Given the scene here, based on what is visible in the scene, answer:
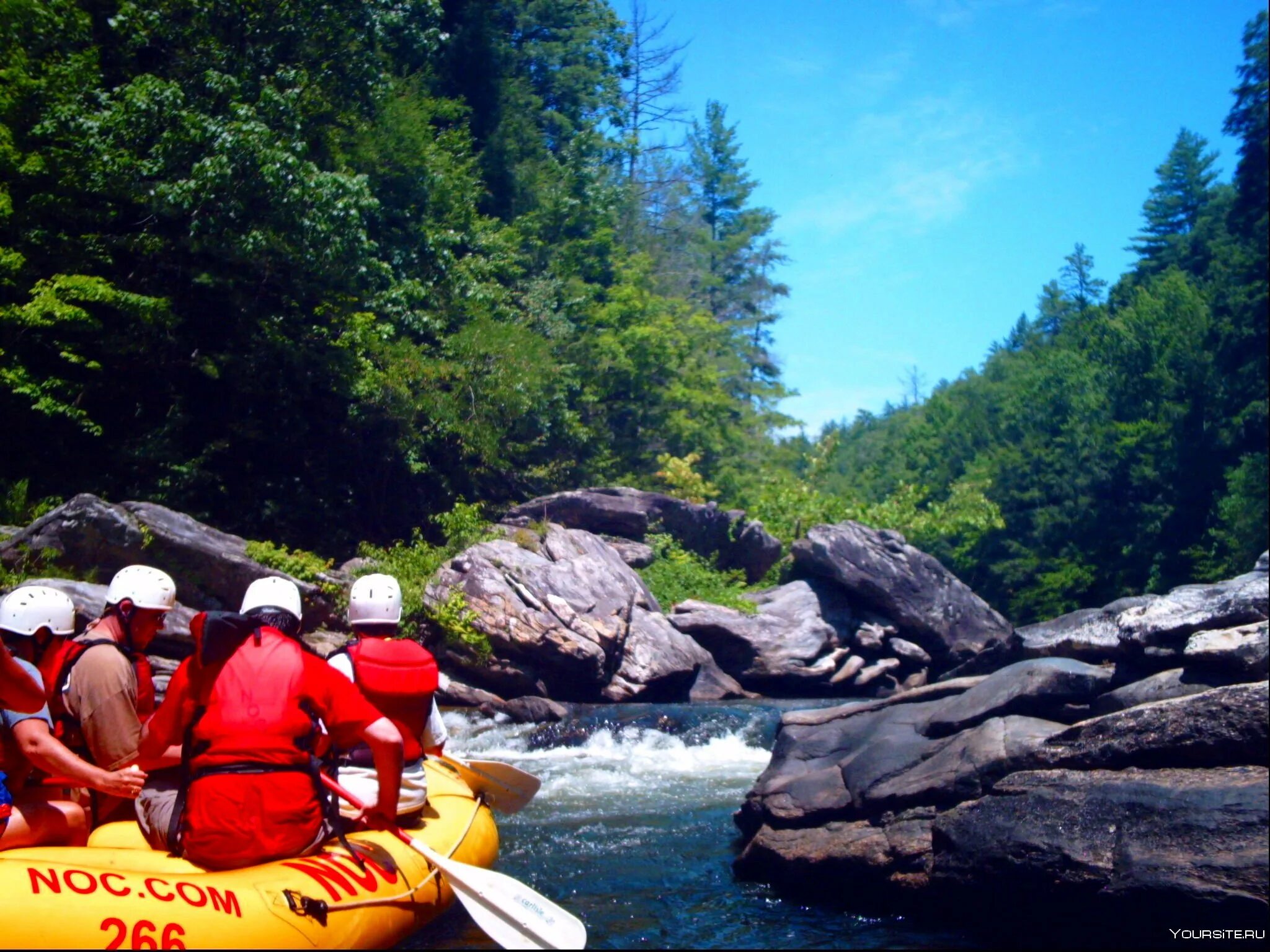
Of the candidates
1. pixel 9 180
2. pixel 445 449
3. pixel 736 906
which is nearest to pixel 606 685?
pixel 445 449

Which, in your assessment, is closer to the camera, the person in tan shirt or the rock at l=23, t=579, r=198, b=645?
the person in tan shirt

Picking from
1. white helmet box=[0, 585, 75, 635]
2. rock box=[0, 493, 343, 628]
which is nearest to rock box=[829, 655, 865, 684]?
rock box=[0, 493, 343, 628]

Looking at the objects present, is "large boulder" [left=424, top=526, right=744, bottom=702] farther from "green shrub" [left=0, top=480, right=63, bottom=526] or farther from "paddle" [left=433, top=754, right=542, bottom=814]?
"paddle" [left=433, top=754, right=542, bottom=814]

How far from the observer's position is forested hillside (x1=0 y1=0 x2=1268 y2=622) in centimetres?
1445

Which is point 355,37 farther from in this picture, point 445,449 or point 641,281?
point 641,281

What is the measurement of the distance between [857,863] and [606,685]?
32.5 ft

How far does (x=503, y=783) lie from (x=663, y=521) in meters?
17.2

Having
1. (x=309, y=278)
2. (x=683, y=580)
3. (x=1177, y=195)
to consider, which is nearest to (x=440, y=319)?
(x=309, y=278)

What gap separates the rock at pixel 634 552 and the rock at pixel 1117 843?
605 inches

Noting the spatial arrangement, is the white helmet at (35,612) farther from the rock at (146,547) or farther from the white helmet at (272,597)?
the rock at (146,547)

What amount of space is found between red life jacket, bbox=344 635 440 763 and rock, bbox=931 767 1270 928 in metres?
3.14

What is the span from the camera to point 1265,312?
25016 millimetres

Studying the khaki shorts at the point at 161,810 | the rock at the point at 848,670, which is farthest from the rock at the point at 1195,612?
the rock at the point at 848,670

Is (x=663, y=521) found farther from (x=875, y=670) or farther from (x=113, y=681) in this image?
(x=113, y=681)
